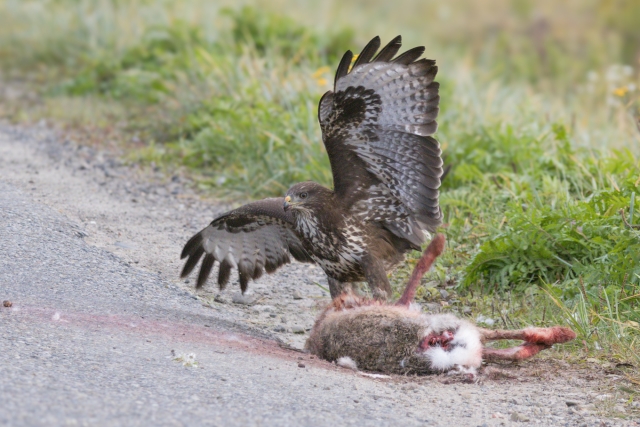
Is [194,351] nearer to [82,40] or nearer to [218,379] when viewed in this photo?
[218,379]

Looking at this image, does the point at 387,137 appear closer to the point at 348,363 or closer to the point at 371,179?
the point at 371,179

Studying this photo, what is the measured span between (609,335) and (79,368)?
2611 millimetres

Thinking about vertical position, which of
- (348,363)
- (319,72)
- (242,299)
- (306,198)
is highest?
(319,72)

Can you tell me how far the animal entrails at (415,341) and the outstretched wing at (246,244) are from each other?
1207 mm

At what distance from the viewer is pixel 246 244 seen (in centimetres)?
587

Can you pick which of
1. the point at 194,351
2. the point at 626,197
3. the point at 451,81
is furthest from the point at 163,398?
the point at 451,81

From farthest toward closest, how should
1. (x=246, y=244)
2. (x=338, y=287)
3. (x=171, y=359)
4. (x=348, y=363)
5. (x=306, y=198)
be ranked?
(x=246, y=244), (x=338, y=287), (x=306, y=198), (x=348, y=363), (x=171, y=359)

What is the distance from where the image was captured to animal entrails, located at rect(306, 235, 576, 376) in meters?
4.37

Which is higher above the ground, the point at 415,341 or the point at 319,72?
the point at 319,72

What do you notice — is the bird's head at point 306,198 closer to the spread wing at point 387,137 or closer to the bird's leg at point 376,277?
the spread wing at point 387,137

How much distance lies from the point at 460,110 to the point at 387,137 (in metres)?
3.96

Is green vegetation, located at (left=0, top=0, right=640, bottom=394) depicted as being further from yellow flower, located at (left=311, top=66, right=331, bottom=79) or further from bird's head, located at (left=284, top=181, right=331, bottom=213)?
bird's head, located at (left=284, top=181, right=331, bottom=213)

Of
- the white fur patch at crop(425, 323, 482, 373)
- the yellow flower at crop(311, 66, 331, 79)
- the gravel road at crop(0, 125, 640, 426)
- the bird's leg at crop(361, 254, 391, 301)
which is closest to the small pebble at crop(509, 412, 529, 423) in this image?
the gravel road at crop(0, 125, 640, 426)

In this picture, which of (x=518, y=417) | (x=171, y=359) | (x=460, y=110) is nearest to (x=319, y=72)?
(x=460, y=110)
